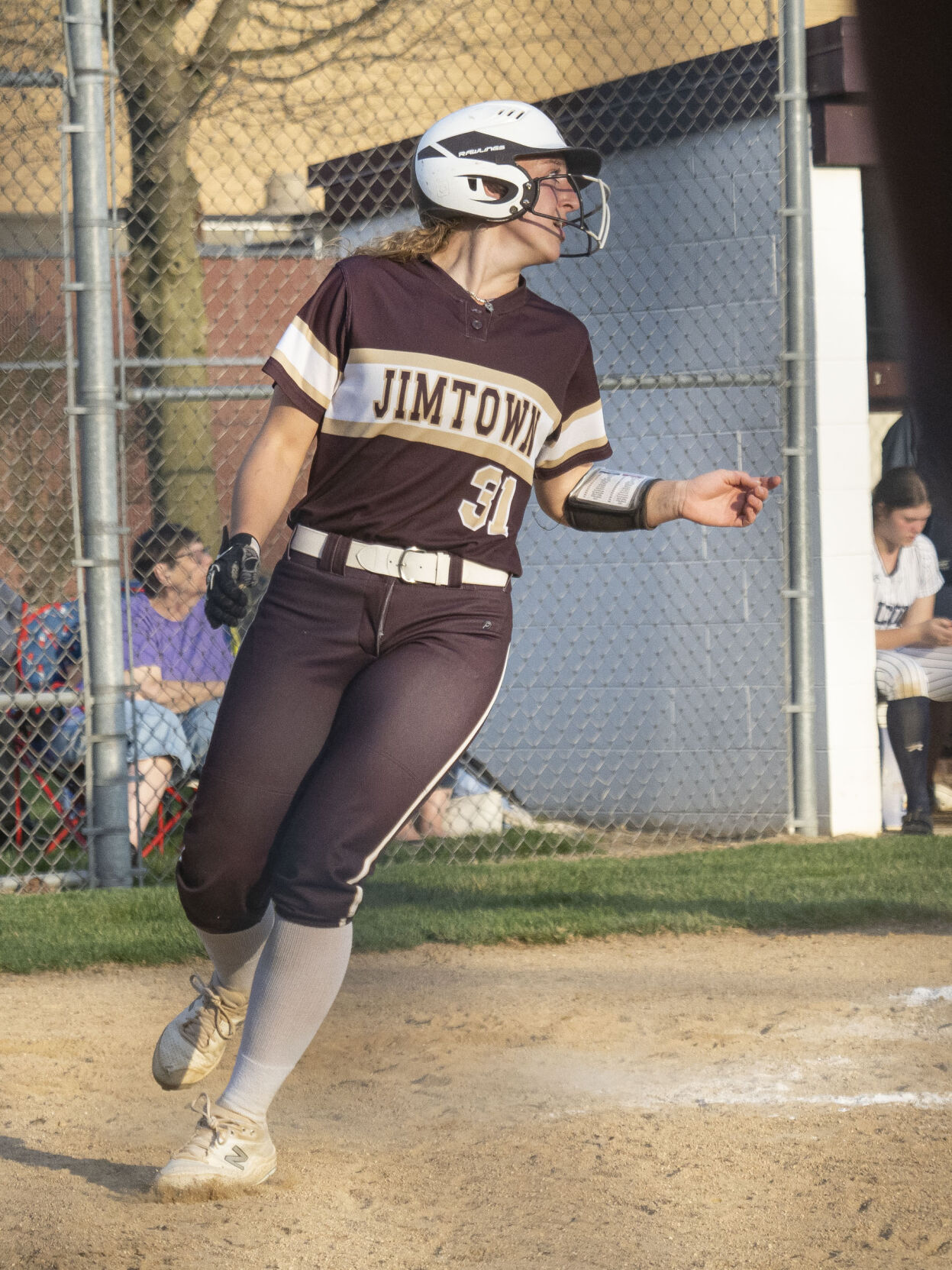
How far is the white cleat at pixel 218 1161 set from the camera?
2719 mm

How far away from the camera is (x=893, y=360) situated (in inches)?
36.0

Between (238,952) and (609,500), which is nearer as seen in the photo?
(238,952)

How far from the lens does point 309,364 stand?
2.82m

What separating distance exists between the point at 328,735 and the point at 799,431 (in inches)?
168

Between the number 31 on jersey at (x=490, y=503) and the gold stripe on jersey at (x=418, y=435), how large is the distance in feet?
0.10

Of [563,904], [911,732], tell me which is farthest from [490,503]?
[563,904]

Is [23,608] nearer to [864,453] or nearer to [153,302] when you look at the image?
[153,302]

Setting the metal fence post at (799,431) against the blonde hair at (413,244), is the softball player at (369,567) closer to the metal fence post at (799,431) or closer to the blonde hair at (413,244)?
the blonde hair at (413,244)

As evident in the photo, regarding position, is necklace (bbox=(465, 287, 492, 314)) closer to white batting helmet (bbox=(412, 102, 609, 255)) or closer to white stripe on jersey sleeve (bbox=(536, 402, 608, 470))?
white batting helmet (bbox=(412, 102, 609, 255))

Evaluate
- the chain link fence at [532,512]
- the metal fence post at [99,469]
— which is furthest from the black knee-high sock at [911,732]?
the metal fence post at [99,469]

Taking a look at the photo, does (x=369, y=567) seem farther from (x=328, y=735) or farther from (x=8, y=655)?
(x=8, y=655)

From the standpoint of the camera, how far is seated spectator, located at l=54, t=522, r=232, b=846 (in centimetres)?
606

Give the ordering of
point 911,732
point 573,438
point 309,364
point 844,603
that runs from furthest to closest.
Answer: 1. point 844,603
2. point 573,438
3. point 309,364
4. point 911,732

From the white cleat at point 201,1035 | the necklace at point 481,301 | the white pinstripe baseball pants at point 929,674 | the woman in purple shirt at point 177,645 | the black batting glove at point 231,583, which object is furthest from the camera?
the woman in purple shirt at point 177,645
